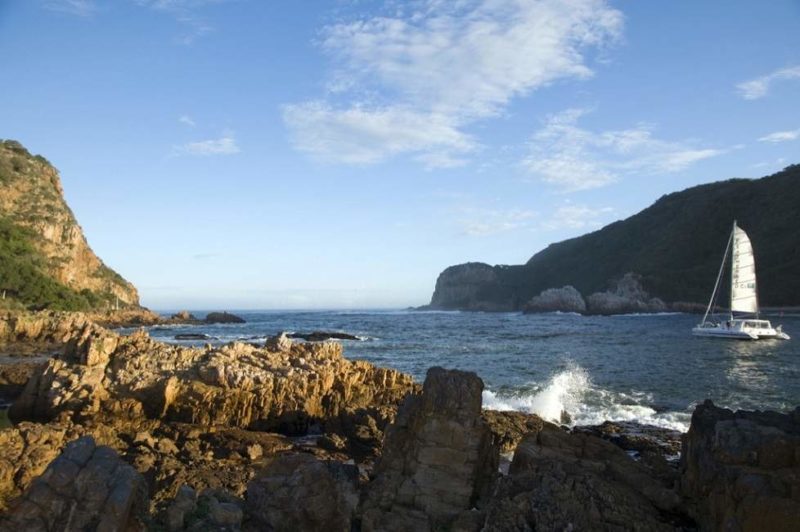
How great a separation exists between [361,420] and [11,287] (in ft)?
221

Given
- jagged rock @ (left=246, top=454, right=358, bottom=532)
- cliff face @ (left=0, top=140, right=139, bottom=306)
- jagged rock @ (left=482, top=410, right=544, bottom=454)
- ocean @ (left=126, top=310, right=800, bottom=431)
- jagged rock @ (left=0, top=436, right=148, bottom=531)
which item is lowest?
ocean @ (left=126, top=310, right=800, bottom=431)

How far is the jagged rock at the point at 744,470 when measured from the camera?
6.66m

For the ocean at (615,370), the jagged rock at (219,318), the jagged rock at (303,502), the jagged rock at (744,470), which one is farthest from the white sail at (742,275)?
the jagged rock at (219,318)

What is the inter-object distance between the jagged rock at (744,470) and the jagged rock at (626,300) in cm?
12987

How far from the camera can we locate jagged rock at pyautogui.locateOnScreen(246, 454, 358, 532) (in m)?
8.16

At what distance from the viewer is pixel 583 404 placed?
2666 cm

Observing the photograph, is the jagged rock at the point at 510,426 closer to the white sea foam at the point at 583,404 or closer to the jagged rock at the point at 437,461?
the white sea foam at the point at 583,404

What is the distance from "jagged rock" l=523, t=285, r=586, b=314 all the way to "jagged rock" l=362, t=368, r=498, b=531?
143871 millimetres

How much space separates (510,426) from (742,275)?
195 ft

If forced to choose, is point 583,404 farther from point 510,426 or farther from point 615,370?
point 615,370

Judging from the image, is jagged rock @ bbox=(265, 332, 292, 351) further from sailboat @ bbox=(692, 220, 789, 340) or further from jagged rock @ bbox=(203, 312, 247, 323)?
jagged rock @ bbox=(203, 312, 247, 323)

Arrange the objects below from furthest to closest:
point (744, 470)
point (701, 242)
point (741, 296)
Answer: point (701, 242) → point (741, 296) → point (744, 470)

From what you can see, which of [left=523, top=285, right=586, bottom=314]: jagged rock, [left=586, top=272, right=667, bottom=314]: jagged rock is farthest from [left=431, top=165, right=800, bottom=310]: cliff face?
[left=523, top=285, right=586, bottom=314]: jagged rock

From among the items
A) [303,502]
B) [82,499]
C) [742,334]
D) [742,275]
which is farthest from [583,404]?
[742,275]
